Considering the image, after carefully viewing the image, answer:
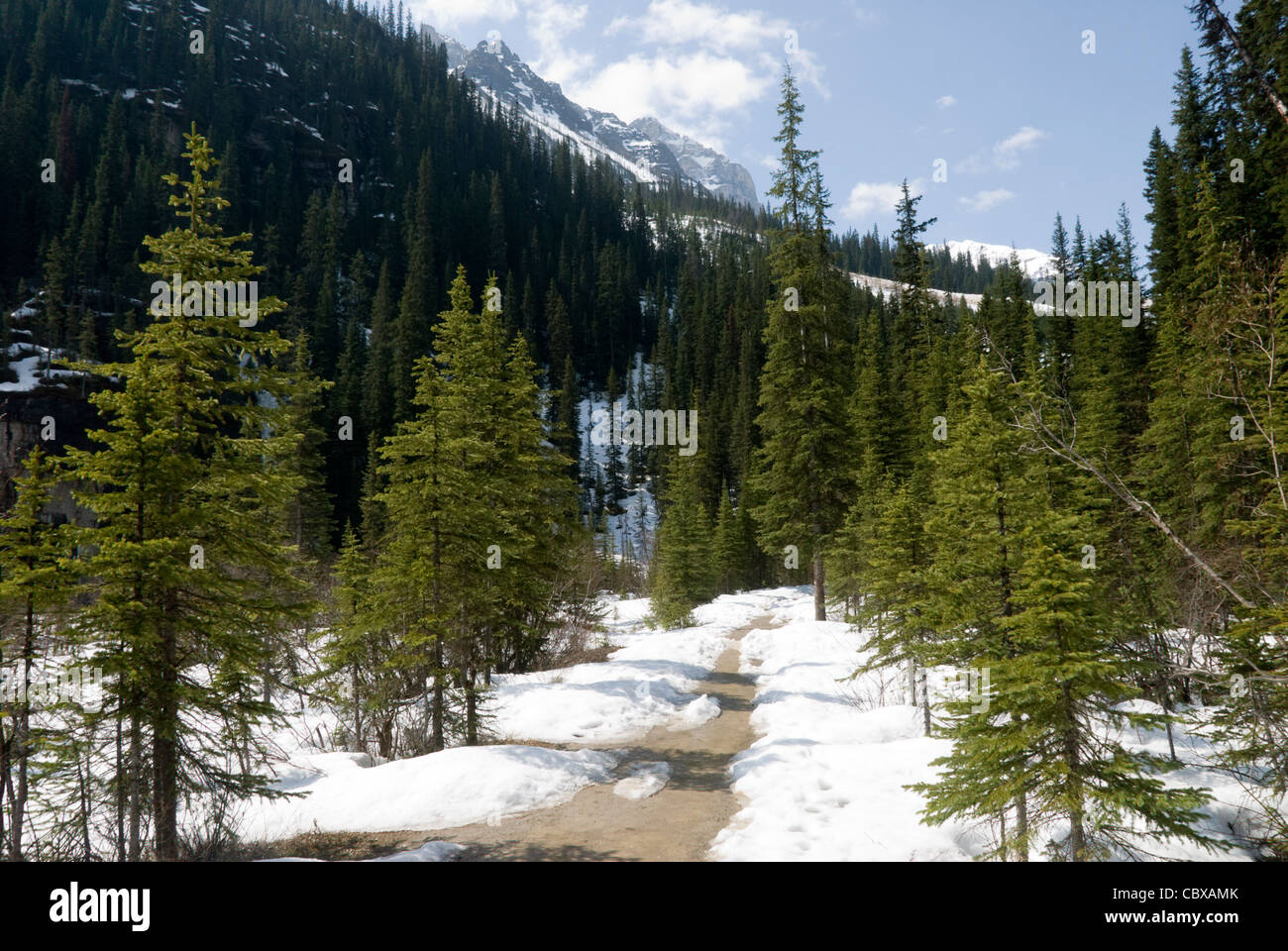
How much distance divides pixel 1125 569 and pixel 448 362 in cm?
1755

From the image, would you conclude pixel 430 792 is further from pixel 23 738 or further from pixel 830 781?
pixel 830 781

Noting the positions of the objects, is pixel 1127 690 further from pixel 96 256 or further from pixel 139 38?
pixel 139 38

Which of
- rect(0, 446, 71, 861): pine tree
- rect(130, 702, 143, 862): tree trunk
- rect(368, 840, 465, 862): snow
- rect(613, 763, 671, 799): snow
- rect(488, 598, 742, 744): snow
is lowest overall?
rect(488, 598, 742, 744): snow

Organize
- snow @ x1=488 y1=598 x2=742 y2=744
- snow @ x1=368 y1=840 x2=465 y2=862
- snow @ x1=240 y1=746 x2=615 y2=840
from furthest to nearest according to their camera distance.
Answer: snow @ x1=488 y1=598 x2=742 y2=744 < snow @ x1=240 y1=746 x2=615 y2=840 < snow @ x1=368 y1=840 x2=465 y2=862

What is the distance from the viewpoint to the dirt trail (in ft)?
25.7

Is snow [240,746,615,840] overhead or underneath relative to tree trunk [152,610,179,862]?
underneath

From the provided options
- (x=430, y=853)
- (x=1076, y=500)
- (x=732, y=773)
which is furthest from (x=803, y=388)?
(x=430, y=853)

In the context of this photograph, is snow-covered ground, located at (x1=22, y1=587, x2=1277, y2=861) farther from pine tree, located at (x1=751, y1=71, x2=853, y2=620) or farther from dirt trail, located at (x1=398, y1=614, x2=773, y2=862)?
pine tree, located at (x1=751, y1=71, x2=853, y2=620)

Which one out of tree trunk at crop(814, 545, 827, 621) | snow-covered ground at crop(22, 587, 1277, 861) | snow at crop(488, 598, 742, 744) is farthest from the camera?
tree trunk at crop(814, 545, 827, 621)

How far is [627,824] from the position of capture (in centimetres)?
873

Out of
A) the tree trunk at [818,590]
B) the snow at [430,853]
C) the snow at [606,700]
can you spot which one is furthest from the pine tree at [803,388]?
the snow at [430,853]

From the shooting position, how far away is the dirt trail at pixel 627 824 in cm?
783

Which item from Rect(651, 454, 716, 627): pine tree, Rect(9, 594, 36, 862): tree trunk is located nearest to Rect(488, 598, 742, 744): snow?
Rect(9, 594, 36, 862): tree trunk
